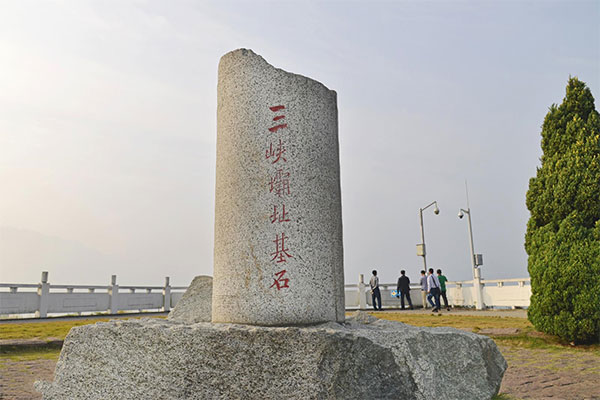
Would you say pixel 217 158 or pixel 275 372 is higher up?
pixel 217 158

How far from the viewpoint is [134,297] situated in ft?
62.8

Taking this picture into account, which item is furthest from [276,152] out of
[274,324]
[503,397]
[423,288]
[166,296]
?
[166,296]

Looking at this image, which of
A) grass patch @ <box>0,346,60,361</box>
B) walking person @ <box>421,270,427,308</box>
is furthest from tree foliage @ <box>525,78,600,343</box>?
walking person @ <box>421,270,427,308</box>

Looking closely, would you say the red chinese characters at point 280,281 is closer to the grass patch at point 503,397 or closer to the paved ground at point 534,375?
the grass patch at point 503,397

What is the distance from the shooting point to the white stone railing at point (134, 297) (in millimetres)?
16234

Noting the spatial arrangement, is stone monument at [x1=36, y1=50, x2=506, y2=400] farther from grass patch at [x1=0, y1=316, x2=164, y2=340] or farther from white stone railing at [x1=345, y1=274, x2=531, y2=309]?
white stone railing at [x1=345, y1=274, x2=531, y2=309]

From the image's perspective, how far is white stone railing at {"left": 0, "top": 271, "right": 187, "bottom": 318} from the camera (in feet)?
52.5

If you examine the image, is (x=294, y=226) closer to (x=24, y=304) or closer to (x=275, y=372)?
(x=275, y=372)

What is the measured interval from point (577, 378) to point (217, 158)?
483cm

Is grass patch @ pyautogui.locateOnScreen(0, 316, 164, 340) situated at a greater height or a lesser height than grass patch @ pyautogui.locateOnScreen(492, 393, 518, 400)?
greater

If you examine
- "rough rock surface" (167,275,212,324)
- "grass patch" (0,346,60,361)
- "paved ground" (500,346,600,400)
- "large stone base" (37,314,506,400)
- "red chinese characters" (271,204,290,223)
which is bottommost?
"paved ground" (500,346,600,400)

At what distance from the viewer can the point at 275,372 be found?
3072 mm

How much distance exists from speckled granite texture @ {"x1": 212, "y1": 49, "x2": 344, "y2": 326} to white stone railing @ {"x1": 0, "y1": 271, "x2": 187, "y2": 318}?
49.8 ft

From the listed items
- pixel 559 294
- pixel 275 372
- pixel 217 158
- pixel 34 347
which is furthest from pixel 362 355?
pixel 34 347
